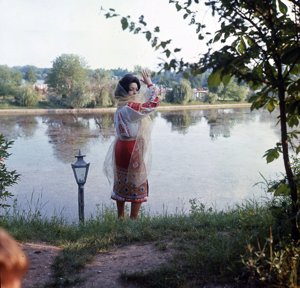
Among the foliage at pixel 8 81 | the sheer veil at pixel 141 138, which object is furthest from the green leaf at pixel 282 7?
the foliage at pixel 8 81

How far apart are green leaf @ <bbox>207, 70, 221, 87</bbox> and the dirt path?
49.4 inches

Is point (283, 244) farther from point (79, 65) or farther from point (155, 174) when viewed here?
point (79, 65)

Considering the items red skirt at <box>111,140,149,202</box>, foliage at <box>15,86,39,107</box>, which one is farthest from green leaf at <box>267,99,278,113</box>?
foliage at <box>15,86,39,107</box>

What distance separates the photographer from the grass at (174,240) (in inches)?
102

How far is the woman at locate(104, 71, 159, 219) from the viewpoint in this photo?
482 cm

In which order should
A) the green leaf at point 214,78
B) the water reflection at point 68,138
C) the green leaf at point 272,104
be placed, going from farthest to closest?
the water reflection at point 68,138 < the green leaf at point 272,104 < the green leaf at point 214,78

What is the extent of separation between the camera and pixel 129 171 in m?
4.92

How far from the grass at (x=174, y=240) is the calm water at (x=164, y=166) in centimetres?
170

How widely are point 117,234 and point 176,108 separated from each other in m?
31.2

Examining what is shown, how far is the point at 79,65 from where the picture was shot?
38.0 meters

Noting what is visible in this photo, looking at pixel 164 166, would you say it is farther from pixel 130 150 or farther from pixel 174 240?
pixel 174 240

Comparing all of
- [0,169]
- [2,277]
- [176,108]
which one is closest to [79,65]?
[176,108]

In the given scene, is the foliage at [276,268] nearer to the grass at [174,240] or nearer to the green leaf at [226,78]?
the grass at [174,240]

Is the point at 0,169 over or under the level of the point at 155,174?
over
